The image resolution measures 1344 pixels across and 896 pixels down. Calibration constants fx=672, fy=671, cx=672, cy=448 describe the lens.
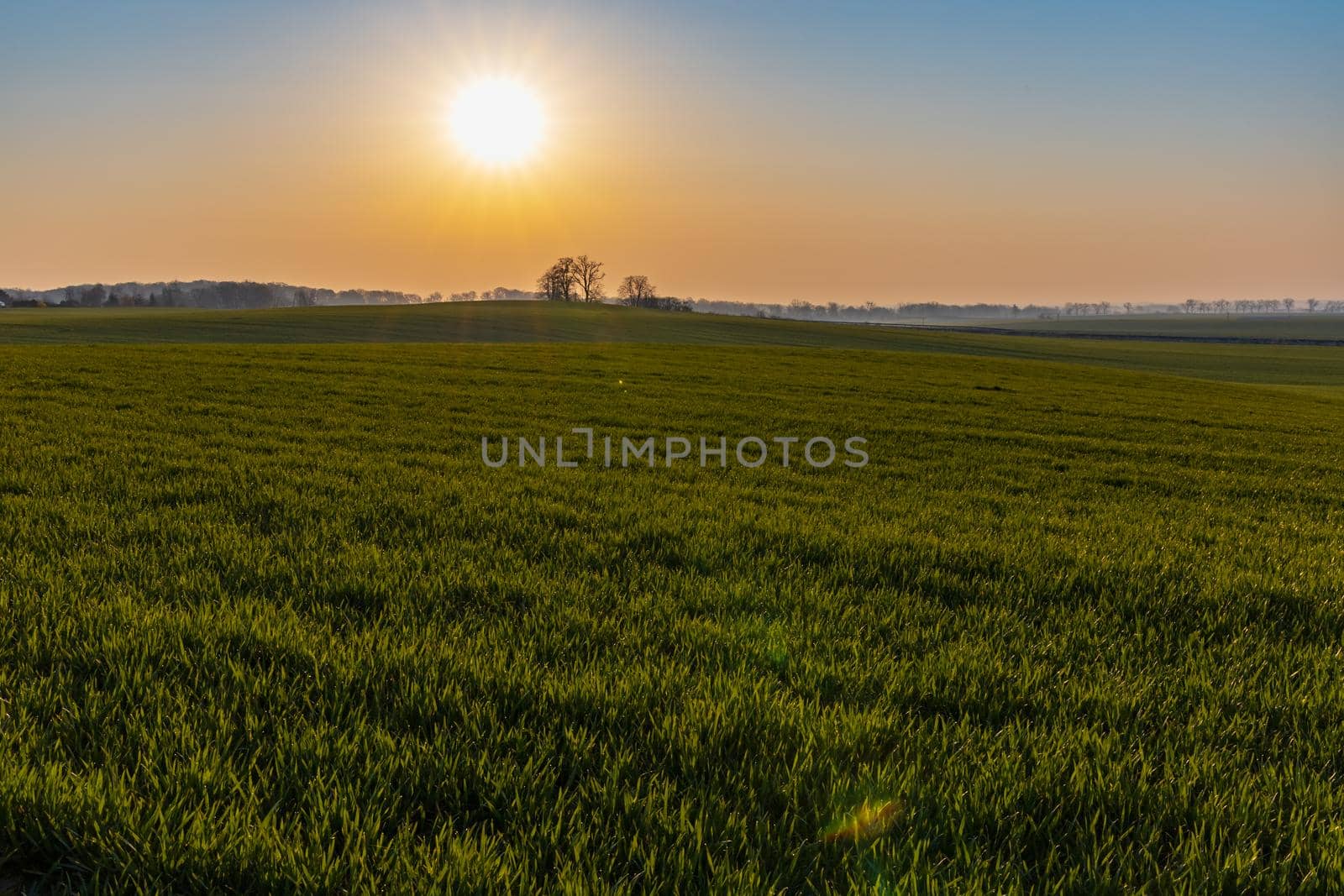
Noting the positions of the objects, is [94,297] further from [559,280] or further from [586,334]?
[586,334]

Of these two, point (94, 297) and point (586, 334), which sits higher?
point (94, 297)

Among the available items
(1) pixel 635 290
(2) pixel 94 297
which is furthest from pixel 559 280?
(2) pixel 94 297

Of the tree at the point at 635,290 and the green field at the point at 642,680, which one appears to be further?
the tree at the point at 635,290

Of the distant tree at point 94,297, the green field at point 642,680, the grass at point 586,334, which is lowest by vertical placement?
the green field at point 642,680

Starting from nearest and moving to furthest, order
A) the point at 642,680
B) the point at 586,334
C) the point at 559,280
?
the point at 642,680 → the point at 586,334 → the point at 559,280

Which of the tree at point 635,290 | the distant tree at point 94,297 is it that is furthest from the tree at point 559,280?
the distant tree at point 94,297

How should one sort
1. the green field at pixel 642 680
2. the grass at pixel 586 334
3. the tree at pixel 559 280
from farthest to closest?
the tree at pixel 559 280
the grass at pixel 586 334
the green field at pixel 642 680

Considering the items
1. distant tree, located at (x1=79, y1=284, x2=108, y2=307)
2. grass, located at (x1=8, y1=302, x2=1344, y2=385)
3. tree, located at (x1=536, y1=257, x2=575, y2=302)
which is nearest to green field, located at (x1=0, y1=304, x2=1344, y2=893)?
grass, located at (x1=8, y1=302, x2=1344, y2=385)

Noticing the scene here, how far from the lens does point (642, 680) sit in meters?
3.50

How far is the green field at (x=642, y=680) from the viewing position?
242 cm

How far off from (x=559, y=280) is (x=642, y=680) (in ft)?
456

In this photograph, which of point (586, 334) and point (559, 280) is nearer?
point (586, 334)

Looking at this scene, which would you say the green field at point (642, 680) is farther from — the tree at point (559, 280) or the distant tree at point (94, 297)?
the distant tree at point (94, 297)

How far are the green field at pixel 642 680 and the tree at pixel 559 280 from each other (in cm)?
13052
